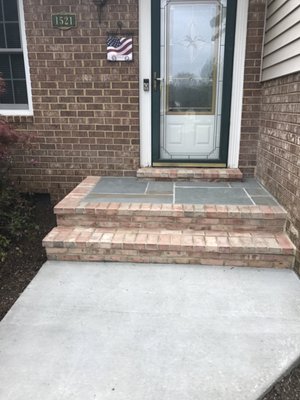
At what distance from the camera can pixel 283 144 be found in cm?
302

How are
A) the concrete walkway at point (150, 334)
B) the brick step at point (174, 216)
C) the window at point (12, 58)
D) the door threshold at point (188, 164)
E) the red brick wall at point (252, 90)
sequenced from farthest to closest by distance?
1. the door threshold at point (188, 164)
2. the window at point (12, 58)
3. the red brick wall at point (252, 90)
4. the brick step at point (174, 216)
5. the concrete walkway at point (150, 334)

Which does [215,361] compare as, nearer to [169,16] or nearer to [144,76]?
[144,76]

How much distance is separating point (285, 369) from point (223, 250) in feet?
3.61

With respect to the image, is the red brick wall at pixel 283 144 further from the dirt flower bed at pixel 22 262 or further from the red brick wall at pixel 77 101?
the dirt flower bed at pixel 22 262

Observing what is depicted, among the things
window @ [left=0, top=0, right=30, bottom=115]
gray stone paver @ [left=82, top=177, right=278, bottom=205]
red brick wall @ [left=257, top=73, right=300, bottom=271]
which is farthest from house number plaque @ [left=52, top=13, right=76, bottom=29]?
red brick wall @ [left=257, top=73, right=300, bottom=271]

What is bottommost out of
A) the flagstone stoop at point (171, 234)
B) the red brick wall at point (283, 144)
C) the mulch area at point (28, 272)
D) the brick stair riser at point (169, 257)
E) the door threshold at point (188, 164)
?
the mulch area at point (28, 272)

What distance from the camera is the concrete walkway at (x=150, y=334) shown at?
1609 mm

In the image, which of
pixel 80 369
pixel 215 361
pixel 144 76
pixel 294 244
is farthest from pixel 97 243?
pixel 144 76

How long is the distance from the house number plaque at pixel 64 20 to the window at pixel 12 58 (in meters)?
0.41

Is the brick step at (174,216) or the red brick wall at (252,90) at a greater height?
the red brick wall at (252,90)

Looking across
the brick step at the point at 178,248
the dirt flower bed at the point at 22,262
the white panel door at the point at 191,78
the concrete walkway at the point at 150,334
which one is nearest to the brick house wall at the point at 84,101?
the white panel door at the point at 191,78

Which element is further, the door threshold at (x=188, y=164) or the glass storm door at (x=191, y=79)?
the door threshold at (x=188, y=164)

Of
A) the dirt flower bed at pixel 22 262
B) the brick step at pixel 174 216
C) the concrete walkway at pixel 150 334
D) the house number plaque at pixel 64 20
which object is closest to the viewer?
the concrete walkway at pixel 150 334

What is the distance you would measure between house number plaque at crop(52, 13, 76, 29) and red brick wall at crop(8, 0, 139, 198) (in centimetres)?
5
